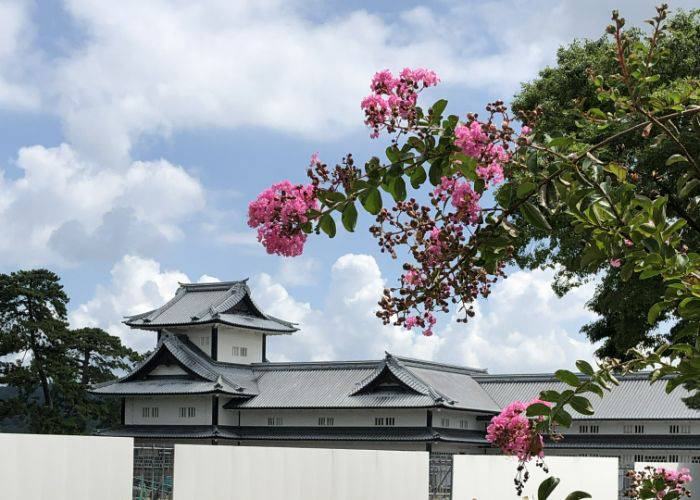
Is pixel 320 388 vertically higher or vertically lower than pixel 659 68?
lower

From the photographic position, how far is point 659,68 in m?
16.7

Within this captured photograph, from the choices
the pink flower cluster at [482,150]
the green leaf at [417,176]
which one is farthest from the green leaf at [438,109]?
the green leaf at [417,176]

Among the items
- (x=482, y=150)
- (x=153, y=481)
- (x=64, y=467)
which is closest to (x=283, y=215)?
(x=482, y=150)

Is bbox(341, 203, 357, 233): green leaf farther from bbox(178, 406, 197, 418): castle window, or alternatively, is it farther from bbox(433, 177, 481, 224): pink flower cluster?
bbox(178, 406, 197, 418): castle window

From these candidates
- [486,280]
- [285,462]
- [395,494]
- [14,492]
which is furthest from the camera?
[395,494]

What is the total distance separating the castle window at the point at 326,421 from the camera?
105 ft

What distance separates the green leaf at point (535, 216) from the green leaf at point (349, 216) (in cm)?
51

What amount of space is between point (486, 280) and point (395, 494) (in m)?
9.30

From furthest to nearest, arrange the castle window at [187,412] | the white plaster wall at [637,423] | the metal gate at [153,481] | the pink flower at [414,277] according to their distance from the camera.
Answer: the castle window at [187,412] < the white plaster wall at [637,423] < the metal gate at [153,481] < the pink flower at [414,277]

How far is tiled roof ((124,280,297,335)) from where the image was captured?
35531mm

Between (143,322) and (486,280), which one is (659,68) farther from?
(143,322)

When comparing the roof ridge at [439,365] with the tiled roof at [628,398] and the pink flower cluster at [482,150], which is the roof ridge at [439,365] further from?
the pink flower cluster at [482,150]

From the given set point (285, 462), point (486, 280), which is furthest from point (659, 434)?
point (486, 280)

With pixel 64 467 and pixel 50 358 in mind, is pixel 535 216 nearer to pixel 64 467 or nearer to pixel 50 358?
pixel 64 467
